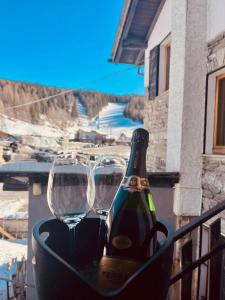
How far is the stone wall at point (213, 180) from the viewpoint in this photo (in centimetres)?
228

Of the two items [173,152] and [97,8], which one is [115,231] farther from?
[97,8]

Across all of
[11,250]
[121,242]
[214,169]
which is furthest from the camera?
[11,250]

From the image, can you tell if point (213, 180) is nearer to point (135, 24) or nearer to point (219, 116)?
point (219, 116)

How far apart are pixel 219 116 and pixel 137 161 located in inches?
86.4

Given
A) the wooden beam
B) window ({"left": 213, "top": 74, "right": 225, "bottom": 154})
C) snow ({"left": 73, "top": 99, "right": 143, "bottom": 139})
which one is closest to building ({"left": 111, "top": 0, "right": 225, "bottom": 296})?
window ({"left": 213, "top": 74, "right": 225, "bottom": 154})

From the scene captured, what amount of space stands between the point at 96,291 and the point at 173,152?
253 centimetres

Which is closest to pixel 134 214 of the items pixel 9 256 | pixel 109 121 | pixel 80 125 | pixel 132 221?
pixel 132 221

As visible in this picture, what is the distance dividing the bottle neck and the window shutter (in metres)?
3.43

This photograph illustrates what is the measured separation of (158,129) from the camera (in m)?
3.82

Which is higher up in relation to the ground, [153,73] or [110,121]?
[110,121]

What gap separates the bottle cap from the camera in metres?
0.60

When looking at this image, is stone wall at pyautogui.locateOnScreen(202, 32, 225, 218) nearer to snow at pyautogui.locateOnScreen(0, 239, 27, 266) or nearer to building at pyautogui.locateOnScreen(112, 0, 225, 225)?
Result: building at pyautogui.locateOnScreen(112, 0, 225, 225)

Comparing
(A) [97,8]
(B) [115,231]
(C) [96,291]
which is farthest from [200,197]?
(A) [97,8]

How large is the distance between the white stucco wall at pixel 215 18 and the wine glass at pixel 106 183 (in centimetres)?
213
